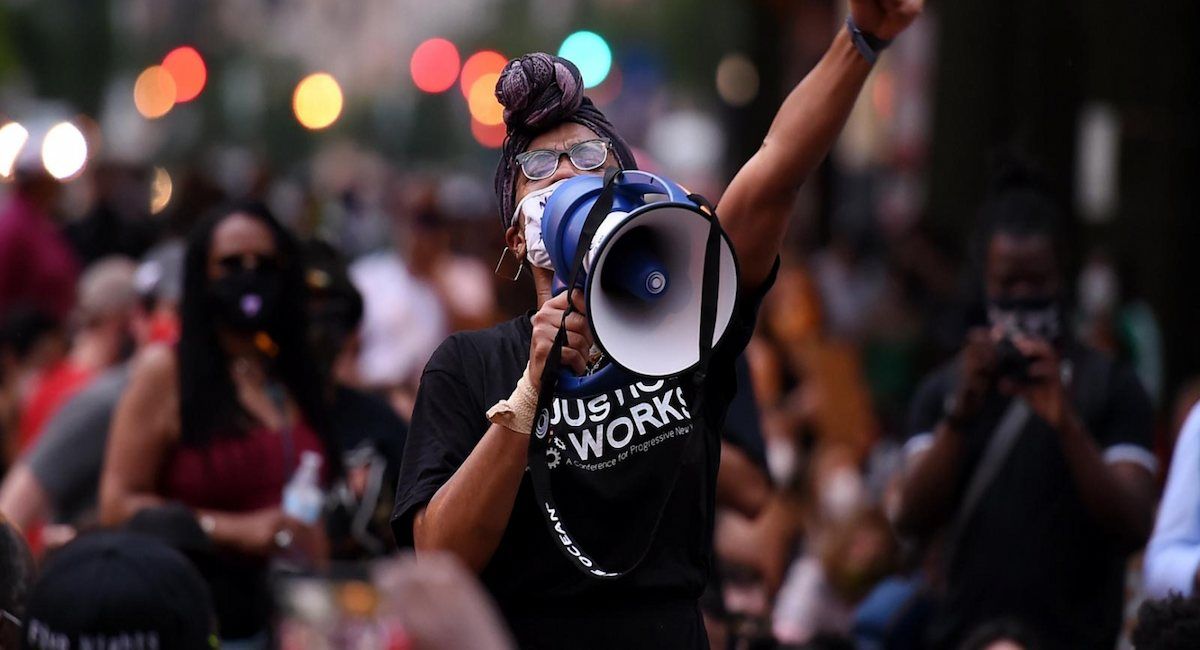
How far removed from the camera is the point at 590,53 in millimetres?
5332

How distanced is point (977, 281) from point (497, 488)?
3094 millimetres

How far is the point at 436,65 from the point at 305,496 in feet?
128

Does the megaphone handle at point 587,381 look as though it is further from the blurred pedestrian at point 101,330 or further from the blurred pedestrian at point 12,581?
the blurred pedestrian at point 101,330

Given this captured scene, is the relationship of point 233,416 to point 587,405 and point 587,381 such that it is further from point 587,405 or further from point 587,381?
point 587,381

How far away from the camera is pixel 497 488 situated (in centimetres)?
329

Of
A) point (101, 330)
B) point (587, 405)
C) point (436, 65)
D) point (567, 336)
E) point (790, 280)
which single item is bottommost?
point (790, 280)

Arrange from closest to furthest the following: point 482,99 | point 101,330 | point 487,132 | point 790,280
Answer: point 101,330 < point 790,280 < point 482,99 < point 487,132

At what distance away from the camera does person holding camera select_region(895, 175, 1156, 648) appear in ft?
18.2

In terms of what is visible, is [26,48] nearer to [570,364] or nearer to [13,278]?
[13,278]

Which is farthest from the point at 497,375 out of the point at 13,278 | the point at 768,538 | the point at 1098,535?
the point at 13,278

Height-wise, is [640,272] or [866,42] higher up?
[866,42]

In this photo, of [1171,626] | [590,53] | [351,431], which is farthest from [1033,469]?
[1171,626]

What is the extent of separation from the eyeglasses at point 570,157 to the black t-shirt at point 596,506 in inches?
14.2

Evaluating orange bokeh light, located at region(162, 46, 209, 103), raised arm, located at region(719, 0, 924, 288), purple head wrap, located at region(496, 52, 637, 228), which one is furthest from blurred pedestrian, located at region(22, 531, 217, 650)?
Result: orange bokeh light, located at region(162, 46, 209, 103)
